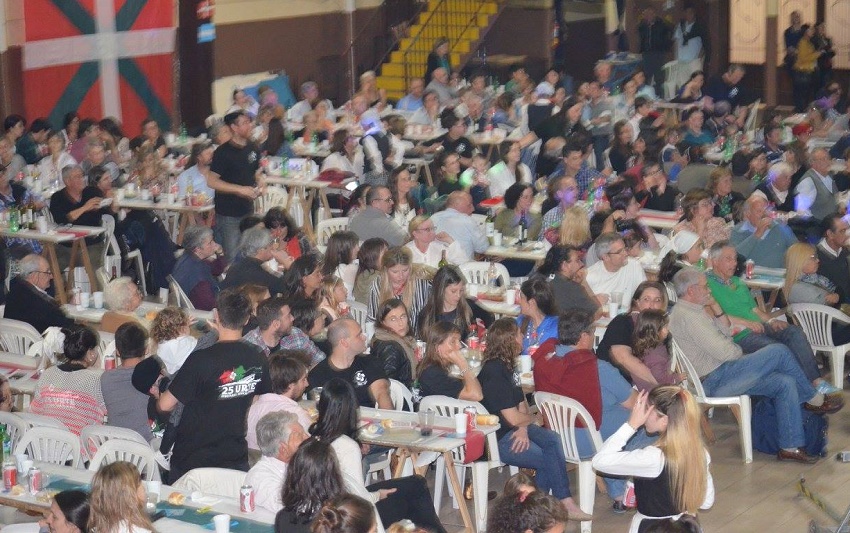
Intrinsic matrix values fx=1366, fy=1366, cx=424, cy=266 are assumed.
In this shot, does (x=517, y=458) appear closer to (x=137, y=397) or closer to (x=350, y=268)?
(x=137, y=397)

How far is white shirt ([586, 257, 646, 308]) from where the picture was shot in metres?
8.93

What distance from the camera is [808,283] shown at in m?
8.86

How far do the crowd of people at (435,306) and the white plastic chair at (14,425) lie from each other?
0.93 ft

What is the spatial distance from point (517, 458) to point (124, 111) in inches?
411

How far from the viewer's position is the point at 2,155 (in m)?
12.6

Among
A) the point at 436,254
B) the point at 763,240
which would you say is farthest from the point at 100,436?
the point at 763,240

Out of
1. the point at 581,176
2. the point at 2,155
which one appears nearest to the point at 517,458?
the point at 581,176

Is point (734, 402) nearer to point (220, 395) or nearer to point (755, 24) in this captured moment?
point (220, 395)

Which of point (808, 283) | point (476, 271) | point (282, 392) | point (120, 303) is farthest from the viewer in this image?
point (476, 271)

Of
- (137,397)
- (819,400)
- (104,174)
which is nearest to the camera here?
(137,397)

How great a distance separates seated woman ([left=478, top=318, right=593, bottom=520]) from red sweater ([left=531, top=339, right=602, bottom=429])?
216 millimetres

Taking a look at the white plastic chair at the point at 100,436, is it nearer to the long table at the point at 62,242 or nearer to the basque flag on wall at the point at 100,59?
the long table at the point at 62,242

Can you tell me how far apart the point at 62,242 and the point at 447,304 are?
436 centimetres

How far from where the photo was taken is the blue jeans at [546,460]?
22.3 feet
